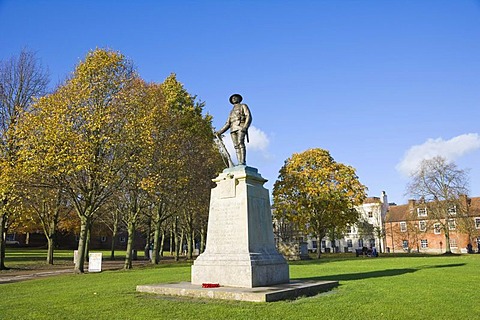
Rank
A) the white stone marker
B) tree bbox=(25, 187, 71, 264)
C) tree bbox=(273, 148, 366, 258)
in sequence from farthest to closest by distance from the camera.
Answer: tree bbox=(273, 148, 366, 258), tree bbox=(25, 187, 71, 264), the white stone marker

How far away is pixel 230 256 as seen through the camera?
37.0 feet

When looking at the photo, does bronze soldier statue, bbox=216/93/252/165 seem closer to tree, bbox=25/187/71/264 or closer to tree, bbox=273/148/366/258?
tree, bbox=25/187/71/264

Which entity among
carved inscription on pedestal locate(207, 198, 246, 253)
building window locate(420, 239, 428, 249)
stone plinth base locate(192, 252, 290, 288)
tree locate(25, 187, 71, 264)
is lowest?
building window locate(420, 239, 428, 249)

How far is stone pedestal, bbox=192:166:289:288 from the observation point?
10.9 meters

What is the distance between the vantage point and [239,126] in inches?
511

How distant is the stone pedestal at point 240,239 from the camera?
10.9m

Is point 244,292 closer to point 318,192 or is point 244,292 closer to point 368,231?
point 318,192

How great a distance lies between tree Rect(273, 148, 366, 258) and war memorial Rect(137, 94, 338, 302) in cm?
2721

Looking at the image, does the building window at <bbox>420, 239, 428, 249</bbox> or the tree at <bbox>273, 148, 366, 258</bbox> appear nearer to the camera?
the tree at <bbox>273, 148, 366, 258</bbox>

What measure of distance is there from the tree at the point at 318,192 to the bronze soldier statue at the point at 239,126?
27077mm

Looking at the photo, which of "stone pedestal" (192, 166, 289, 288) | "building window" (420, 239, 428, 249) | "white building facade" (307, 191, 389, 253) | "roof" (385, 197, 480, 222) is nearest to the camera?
"stone pedestal" (192, 166, 289, 288)

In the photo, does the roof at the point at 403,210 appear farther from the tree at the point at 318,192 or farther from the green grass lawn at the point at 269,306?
the green grass lawn at the point at 269,306

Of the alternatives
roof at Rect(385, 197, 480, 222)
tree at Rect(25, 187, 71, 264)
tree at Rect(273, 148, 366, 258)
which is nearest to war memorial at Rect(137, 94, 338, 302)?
tree at Rect(25, 187, 71, 264)

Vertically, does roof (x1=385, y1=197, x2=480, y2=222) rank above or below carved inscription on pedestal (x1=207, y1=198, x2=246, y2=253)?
above
